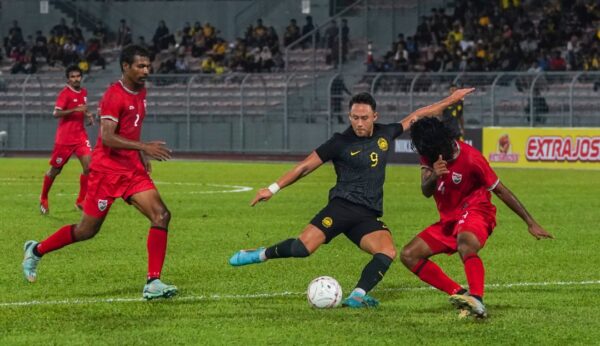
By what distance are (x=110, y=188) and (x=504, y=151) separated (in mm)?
25438

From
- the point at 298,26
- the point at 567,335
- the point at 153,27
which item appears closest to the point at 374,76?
the point at 298,26

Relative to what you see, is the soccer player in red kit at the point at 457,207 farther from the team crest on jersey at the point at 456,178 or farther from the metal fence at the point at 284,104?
the metal fence at the point at 284,104

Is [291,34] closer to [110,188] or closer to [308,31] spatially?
[308,31]

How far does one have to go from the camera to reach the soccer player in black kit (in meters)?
10.8

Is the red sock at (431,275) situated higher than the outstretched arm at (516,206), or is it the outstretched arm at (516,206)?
the outstretched arm at (516,206)

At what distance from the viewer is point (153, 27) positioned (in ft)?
172

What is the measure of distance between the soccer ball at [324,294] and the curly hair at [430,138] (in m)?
1.31

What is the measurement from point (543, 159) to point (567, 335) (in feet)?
86.7

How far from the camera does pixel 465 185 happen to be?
407 inches

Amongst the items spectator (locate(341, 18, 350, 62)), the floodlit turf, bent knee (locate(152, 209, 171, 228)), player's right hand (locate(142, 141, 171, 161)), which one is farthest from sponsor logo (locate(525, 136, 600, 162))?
player's right hand (locate(142, 141, 171, 161))

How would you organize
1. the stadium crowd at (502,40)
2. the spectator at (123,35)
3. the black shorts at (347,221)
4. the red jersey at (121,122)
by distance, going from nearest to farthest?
1. the black shorts at (347,221)
2. the red jersey at (121,122)
3. the stadium crowd at (502,40)
4. the spectator at (123,35)

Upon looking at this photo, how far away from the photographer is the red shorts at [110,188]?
11.5 metres

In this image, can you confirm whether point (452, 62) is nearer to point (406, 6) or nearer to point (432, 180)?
point (406, 6)

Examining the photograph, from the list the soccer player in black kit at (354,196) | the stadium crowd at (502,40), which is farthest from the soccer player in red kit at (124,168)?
the stadium crowd at (502,40)
